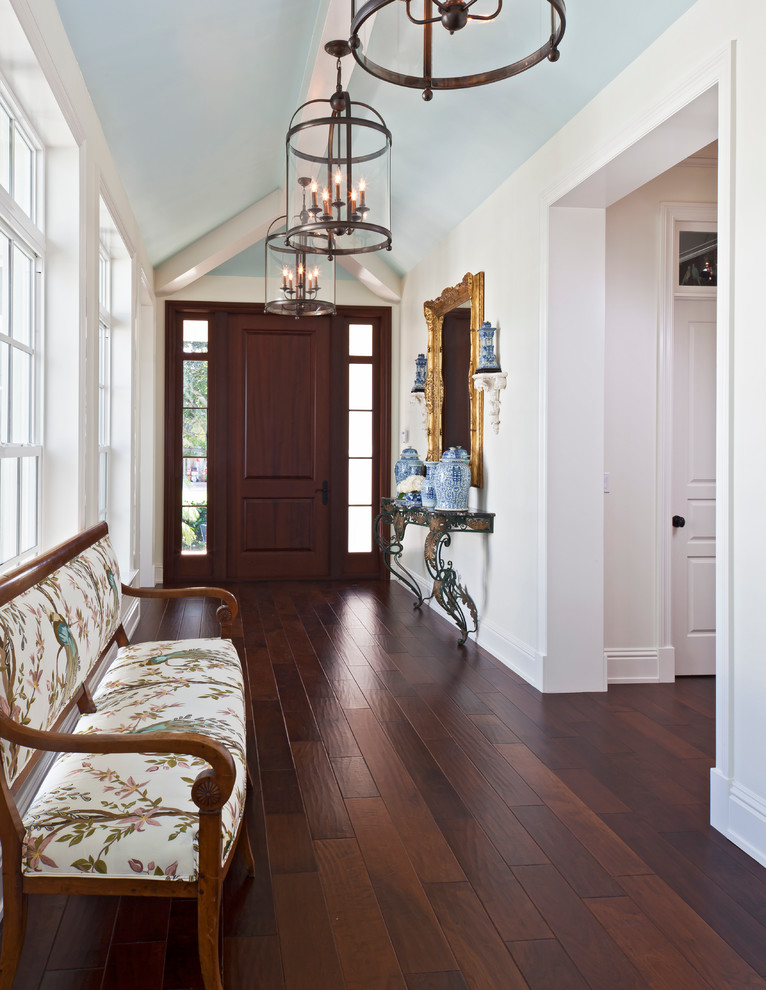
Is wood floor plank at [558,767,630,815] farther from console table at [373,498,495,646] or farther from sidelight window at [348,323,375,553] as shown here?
sidelight window at [348,323,375,553]

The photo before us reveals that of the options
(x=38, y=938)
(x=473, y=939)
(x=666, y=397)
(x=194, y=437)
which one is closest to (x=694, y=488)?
(x=666, y=397)

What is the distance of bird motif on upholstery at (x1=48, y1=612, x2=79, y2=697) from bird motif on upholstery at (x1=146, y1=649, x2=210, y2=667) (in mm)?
549

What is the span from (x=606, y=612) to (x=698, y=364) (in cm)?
141

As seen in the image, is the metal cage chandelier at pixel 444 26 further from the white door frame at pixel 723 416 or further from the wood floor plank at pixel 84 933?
the wood floor plank at pixel 84 933

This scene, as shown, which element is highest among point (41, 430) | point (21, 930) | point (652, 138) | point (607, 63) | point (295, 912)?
point (607, 63)

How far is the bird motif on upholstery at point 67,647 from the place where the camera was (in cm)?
206

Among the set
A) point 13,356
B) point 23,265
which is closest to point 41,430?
point 13,356

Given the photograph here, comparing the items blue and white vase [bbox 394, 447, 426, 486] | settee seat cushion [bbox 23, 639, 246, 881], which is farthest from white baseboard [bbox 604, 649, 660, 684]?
settee seat cushion [bbox 23, 639, 246, 881]

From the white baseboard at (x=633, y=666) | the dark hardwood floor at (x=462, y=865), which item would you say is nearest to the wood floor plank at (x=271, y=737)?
the dark hardwood floor at (x=462, y=865)

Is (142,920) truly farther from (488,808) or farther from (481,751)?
(481,751)

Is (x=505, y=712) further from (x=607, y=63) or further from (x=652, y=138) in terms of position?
(x=607, y=63)

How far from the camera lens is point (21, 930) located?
1614 mm

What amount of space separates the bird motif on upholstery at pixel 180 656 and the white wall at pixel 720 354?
1.72 m

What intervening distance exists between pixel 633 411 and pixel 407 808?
2.46m
